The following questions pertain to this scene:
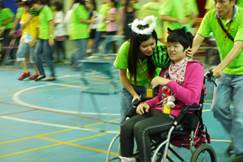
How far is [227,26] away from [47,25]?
614 cm

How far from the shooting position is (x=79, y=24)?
10094 millimetres

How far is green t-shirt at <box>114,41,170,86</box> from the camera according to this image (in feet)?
14.0

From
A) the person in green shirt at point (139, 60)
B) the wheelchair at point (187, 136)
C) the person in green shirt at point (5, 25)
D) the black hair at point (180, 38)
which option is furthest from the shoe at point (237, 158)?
the person in green shirt at point (5, 25)

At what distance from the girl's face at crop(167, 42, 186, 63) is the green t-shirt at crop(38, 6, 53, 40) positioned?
6.40m

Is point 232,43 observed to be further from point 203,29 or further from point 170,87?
point 170,87

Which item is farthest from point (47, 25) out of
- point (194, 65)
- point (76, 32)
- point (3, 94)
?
point (194, 65)

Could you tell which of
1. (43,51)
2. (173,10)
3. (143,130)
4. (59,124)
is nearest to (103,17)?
(43,51)

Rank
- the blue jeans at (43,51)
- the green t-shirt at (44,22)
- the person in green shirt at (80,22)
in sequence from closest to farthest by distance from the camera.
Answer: the person in green shirt at (80,22), the green t-shirt at (44,22), the blue jeans at (43,51)

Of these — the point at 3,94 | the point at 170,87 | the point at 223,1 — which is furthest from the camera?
the point at 3,94

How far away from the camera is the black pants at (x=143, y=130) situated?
3.72 metres

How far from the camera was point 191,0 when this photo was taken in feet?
22.8

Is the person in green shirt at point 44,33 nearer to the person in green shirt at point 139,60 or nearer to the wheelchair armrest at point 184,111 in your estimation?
the person in green shirt at point 139,60

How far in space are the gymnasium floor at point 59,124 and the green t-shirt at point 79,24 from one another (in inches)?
42.0

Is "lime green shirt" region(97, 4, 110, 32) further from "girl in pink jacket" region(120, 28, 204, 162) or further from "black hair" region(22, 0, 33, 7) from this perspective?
"girl in pink jacket" region(120, 28, 204, 162)
